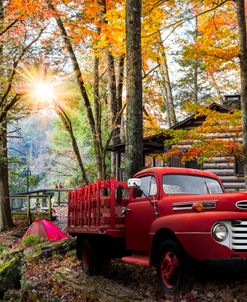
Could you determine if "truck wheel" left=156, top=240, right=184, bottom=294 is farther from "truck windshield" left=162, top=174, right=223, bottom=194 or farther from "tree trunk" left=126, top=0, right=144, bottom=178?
"tree trunk" left=126, top=0, right=144, bottom=178

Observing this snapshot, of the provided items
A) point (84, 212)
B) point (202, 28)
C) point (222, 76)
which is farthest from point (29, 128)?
point (84, 212)

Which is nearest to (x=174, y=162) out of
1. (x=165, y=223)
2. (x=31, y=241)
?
(x=31, y=241)

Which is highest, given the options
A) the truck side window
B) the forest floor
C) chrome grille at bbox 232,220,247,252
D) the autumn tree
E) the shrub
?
the autumn tree

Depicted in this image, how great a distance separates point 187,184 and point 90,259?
10.4ft

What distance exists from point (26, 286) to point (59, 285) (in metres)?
0.73

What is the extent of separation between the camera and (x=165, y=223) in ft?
23.4

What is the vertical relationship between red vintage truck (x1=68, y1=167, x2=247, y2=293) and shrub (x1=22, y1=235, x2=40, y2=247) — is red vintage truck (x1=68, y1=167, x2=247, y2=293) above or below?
above

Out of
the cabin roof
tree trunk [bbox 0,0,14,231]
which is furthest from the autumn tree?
the cabin roof

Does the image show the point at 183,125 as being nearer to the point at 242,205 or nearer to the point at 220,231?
the point at 242,205

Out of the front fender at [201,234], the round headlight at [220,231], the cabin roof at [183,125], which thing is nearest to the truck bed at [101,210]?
the front fender at [201,234]

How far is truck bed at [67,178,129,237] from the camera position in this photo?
9.09 metres

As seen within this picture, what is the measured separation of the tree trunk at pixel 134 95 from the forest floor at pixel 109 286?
2816 millimetres

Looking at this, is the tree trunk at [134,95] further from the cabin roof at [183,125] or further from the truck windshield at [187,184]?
the cabin roof at [183,125]

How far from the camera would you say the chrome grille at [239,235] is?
630 cm
